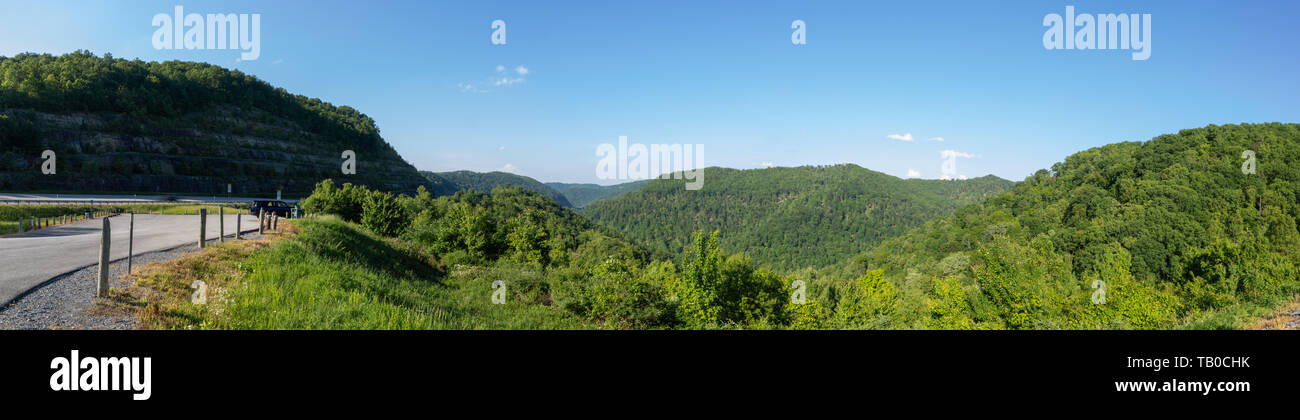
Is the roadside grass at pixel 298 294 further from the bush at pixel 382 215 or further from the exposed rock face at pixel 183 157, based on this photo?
the exposed rock face at pixel 183 157

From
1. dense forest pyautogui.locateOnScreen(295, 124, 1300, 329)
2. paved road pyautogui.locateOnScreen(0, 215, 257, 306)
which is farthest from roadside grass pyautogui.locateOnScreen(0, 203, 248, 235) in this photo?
dense forest pyautogui.locateOnScreen(295, 124, 1300, 329)

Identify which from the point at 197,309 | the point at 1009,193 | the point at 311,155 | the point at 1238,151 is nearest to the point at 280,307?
the point at 197,309

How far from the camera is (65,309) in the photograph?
7.38m

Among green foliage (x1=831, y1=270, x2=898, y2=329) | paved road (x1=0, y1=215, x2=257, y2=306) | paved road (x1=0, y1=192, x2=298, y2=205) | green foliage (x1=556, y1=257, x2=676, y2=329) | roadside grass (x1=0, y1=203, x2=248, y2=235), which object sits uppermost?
paved road (x1=0, y1=192, x2=298, y2=205)

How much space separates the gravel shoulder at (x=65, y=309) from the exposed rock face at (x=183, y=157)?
226 feet

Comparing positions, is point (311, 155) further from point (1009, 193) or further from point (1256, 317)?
point (1009, 193)

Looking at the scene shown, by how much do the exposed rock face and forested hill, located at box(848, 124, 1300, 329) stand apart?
85.6 m

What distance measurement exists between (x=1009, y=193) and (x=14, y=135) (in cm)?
17767

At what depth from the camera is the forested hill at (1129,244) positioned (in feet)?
100

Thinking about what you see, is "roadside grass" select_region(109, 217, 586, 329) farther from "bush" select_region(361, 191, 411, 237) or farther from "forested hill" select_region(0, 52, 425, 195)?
"forested hill" select_region(0, 52, 425, 195)

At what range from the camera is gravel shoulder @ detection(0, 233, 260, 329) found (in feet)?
22.5

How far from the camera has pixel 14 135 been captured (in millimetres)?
58062

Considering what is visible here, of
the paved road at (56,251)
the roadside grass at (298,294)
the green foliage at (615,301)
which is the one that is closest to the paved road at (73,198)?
the paved road at (56,251)

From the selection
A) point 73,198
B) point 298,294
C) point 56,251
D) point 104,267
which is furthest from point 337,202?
point 73,198
